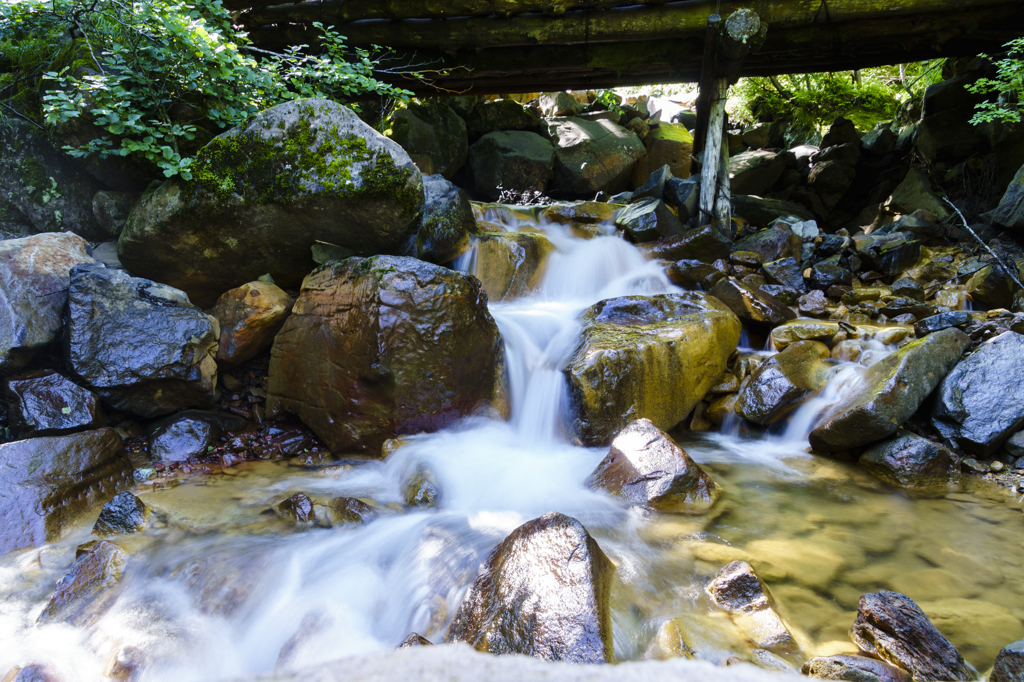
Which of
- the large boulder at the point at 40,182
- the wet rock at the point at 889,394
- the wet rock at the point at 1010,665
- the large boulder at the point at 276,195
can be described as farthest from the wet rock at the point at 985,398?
the large boulder at the point at 40,182

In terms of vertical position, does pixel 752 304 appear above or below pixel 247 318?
above

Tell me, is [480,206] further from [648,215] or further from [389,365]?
[389,365]

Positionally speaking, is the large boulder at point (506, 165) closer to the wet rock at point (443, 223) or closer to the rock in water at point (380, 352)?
the wet rock at point (443, 223)

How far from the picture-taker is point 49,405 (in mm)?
3578

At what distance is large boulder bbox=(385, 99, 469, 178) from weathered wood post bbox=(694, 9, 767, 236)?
185 inches

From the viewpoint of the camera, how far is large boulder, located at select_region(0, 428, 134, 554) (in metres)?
2.98

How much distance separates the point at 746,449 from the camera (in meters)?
4.66

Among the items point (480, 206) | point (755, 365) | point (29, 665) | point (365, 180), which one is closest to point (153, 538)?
point (29, 665)

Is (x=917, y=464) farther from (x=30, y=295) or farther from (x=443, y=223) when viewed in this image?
(x=30, y=295)

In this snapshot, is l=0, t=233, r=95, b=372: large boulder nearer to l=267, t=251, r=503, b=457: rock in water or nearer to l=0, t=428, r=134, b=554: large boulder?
l=0, t=428, r=134, b=554: large boulder

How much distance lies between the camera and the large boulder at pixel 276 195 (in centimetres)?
426

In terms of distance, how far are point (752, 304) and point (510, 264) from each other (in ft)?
9.86

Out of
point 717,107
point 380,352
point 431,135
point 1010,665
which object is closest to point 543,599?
point 1010,665

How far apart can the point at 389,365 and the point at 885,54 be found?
382 inches
